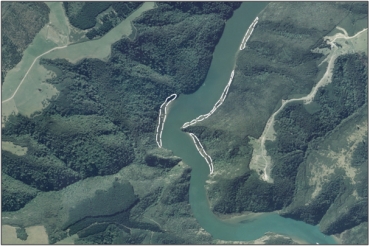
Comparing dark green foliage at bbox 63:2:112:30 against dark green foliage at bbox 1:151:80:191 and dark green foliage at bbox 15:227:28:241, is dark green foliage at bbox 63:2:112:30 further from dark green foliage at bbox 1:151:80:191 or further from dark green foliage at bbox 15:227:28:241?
dark green foliage at bbox 15:227:28:241

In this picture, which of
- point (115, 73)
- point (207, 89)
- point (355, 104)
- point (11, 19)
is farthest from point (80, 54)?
point (355, 104)

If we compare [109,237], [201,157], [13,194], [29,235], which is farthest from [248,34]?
[29,235]

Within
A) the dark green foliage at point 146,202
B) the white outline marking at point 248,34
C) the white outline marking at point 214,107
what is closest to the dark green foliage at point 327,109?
the white outline marking at point 214,107

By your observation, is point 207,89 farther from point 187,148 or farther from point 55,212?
point 55,212

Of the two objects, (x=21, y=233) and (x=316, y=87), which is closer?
(x=21, y=233)

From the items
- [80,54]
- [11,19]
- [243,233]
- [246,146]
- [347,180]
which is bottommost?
[243,233]

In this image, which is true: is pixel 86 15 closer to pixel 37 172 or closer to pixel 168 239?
pixel 37 172
